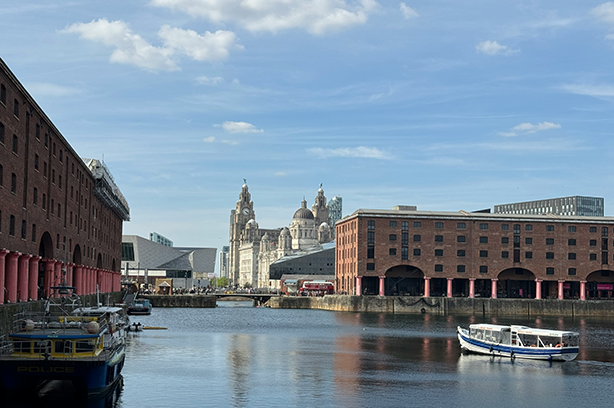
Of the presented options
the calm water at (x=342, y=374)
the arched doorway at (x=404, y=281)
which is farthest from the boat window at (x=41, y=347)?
the arched doorway at (x=404, y=281)

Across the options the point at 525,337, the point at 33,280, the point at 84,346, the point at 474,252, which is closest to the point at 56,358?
the point at 84,346

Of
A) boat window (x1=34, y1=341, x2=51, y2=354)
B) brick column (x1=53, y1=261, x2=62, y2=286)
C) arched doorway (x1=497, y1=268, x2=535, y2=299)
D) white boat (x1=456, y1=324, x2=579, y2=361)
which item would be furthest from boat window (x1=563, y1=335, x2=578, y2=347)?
arched doorway (x1=497, y1=268, x2=535, y2=299)

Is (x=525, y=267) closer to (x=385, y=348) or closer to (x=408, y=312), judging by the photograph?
(x=408, y=312)

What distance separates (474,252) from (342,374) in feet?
375

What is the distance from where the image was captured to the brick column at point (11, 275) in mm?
63969

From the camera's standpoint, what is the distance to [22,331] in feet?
142

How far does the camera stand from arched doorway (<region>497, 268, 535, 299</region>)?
17388 centimetres

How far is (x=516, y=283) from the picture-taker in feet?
576

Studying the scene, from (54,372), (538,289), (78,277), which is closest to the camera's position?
(54,372)

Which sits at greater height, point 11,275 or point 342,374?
point 11,275

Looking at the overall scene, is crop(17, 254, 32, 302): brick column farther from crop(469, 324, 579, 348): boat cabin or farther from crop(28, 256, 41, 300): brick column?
crop(469, 324, 579, 348): boat cabin

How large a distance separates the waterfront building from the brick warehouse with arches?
206 feet

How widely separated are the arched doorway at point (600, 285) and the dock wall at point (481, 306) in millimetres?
11448

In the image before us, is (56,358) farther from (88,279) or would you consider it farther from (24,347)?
(88,279)
